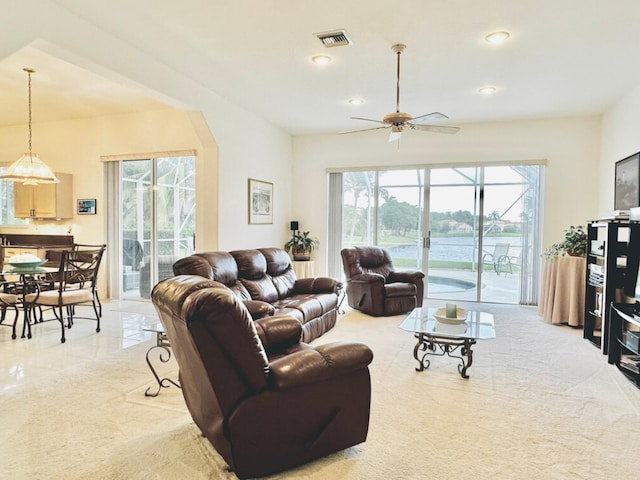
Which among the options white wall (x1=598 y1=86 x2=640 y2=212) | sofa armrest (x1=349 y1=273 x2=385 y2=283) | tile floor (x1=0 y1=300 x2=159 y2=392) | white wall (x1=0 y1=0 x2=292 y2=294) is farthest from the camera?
sofa armrest (x1=349 y1=273 x2=385 y2=283)

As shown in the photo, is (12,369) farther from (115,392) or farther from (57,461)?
(57,461)

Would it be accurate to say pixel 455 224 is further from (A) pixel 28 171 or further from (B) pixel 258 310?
(A) pixel 28 171

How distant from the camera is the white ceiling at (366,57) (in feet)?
10.1

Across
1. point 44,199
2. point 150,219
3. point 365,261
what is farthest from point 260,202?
point 44,199

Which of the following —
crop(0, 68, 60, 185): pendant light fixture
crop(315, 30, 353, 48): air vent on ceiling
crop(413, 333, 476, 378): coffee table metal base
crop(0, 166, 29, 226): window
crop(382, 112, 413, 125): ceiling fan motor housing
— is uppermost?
crop(315, 30, 353, 48): air vent on ceiling

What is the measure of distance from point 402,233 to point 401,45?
381 cm

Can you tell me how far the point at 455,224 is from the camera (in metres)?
6.70

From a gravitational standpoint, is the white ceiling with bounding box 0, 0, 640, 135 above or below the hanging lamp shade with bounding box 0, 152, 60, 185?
above

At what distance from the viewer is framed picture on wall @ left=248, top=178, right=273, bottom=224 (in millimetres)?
6109

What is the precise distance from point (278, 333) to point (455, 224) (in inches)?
188

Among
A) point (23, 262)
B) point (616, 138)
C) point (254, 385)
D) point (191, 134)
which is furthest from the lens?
point (191, 134)

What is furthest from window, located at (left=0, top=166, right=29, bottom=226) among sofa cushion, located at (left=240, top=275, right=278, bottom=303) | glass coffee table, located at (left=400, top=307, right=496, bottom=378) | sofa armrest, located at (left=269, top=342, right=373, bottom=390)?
sofa armrest, located at (left=269, top=342, right=373, bottom=390)

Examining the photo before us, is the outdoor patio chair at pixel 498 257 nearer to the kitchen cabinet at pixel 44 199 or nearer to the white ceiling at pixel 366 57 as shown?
the white ceiling at pixel 366 57

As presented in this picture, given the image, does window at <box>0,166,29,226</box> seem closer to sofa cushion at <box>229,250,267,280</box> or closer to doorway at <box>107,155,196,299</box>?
doorway at <box>107,155,196,299</box>
